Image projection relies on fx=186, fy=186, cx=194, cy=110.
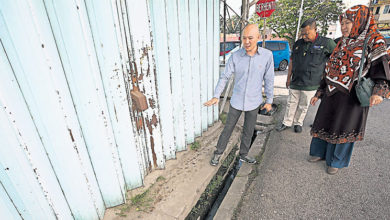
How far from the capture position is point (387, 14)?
2623 cm

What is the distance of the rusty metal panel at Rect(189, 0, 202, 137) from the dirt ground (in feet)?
1.40

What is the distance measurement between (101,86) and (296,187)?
7.98 feet

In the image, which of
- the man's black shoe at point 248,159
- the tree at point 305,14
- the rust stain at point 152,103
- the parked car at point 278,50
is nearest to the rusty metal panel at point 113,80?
the rust stain at point 152,103

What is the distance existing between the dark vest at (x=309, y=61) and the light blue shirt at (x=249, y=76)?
3.76 ft

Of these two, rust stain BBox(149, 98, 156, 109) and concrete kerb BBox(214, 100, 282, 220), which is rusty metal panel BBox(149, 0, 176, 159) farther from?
concrete kerb BBox(214, 100, 282, 220)

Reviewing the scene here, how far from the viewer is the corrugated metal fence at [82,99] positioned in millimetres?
1132

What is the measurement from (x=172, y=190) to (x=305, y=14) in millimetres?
24717

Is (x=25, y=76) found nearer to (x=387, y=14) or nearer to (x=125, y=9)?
(x=125, y=9)

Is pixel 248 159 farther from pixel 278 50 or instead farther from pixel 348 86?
pixel 278 50

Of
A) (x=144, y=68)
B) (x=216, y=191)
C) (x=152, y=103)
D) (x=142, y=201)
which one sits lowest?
(x=216, y=191)

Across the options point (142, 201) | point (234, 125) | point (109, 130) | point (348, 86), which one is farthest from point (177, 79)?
point (348, 86)

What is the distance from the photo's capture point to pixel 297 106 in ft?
11.6

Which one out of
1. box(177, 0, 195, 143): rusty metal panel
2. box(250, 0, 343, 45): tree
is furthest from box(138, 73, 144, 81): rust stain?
box(250, 0, 343, 45): tree

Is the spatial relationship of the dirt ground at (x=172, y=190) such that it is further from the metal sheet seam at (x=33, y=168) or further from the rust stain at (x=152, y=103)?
the rust stain at (x=152, y=103)
